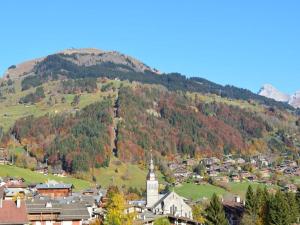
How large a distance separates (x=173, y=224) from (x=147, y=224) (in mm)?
10953

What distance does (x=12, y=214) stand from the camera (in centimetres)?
7256

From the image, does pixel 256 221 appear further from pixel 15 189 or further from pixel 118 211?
pixel 15 189

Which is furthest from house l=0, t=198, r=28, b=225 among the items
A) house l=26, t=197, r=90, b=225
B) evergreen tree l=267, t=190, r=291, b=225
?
evergreen tree l=267, t=190, r=291, b=225

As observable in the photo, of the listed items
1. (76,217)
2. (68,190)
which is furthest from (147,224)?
(68,190)

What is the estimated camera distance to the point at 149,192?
14550 centimetres

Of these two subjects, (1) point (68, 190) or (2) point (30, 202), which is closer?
(2) point (30, 202)

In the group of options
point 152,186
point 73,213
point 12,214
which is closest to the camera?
point 12,214

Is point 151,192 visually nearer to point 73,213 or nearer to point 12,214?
point 73,213

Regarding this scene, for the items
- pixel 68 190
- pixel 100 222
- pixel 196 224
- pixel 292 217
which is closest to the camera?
pixel 100 222

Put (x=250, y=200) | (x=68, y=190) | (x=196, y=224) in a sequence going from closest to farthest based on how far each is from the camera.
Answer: (x=250, y=200) → (x=196, y=224) → (x=68, y=190)

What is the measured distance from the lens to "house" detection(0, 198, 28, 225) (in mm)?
71562

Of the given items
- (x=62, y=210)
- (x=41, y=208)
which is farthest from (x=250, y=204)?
(x=41, y=208)

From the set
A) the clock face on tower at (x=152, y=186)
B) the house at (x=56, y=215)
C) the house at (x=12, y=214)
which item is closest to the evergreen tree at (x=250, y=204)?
the house at (x=56, y=215)

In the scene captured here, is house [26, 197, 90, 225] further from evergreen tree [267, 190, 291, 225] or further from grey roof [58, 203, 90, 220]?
evergreen tree [267, 190, 291, 225]
